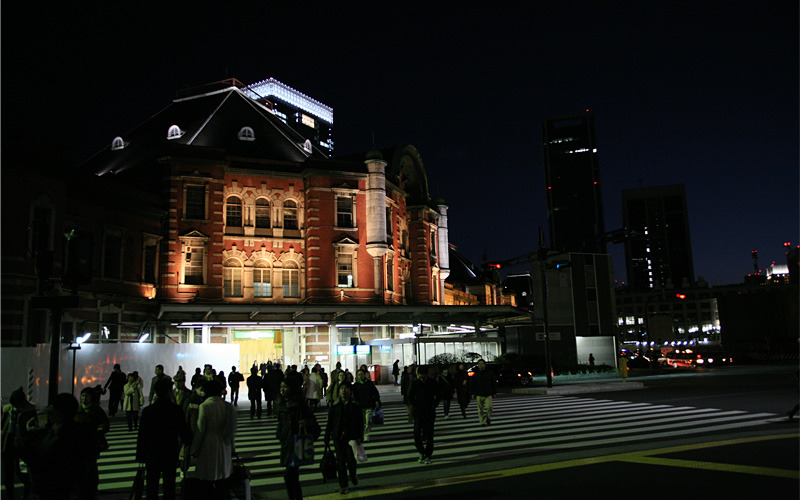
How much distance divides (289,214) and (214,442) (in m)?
33.7

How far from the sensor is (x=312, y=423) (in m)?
8.95

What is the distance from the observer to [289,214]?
4088 cm

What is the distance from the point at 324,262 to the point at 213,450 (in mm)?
32746

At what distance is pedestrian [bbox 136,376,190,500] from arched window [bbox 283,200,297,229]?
3317cm

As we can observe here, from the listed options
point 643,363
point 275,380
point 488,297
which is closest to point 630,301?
point 488,297

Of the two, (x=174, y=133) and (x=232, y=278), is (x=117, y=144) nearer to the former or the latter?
(x=174, y=133)

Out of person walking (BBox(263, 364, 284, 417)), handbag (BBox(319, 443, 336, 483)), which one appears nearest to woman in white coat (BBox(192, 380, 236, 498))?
handbag (BBox(319, 443, 336, 483))

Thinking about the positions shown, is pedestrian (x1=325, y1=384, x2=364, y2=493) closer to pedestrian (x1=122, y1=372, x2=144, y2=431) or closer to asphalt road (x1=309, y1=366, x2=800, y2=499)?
asphalt road (x1=309, y1=366, x2=800, y2=499)

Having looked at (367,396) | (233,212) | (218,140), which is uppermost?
(218,140)

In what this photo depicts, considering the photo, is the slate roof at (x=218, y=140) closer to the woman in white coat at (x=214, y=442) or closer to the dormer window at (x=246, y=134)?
the dormer window at (x=246, y=134)

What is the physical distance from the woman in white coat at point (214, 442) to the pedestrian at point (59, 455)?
1.33 m

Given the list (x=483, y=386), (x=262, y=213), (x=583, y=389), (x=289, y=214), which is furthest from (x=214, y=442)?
(x=289, y=214)

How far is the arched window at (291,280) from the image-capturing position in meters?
40.1

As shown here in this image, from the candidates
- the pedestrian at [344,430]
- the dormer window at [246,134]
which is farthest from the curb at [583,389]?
the dormer window at [246,134]
